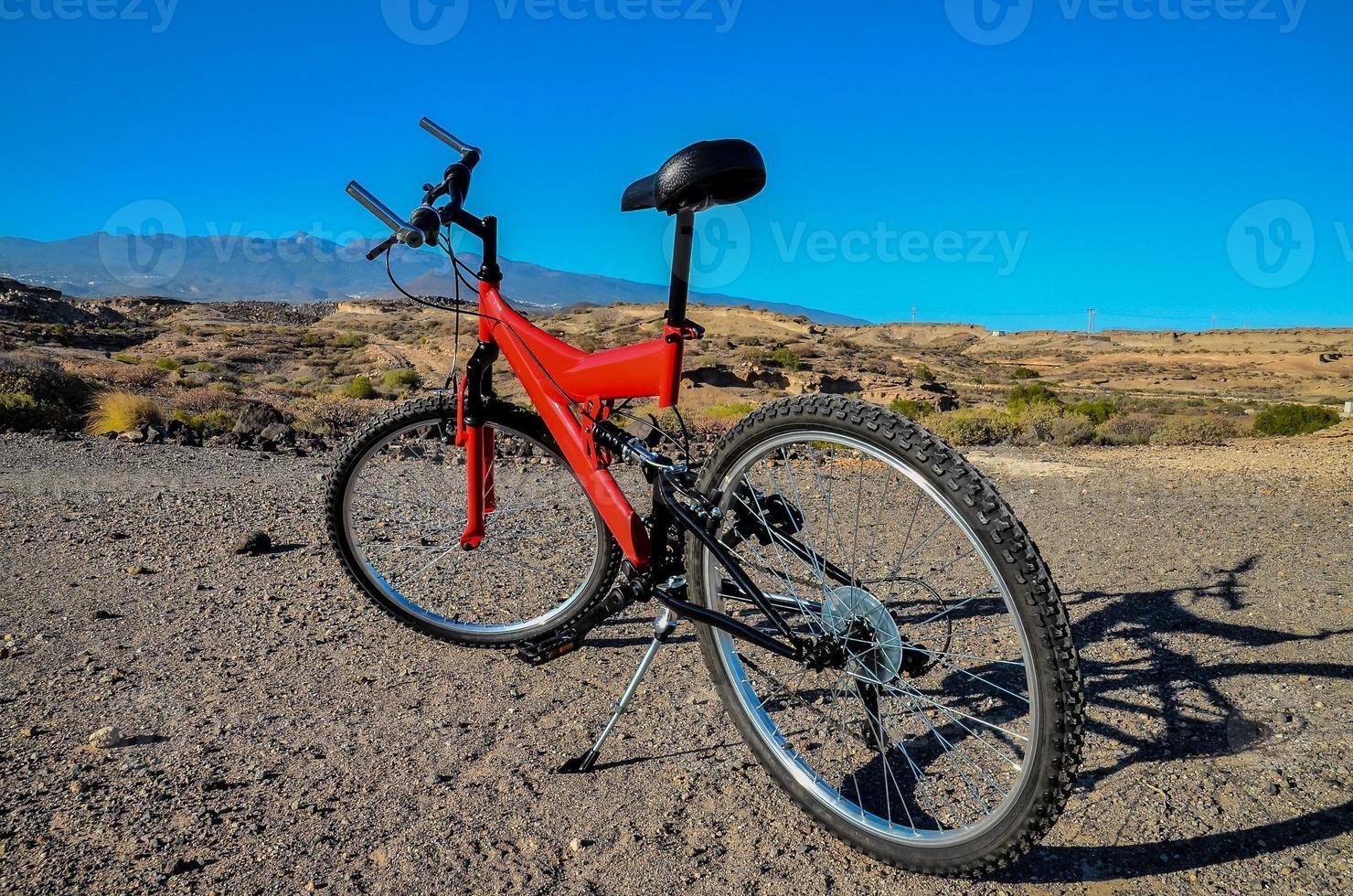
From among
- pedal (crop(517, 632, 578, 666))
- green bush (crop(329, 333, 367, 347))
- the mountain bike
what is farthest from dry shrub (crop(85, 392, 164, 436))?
green bush (crop(329, 333, 367, 347))

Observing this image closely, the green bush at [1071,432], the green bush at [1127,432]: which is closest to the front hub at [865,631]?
the green bush at [1071,432]

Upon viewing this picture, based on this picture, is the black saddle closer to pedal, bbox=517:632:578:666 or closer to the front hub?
the front hub

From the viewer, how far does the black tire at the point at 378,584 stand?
378 centimetres

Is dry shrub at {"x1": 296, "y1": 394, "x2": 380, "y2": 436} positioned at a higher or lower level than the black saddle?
lower

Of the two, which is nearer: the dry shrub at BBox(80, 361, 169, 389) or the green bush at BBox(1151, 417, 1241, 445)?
the green bush at BBox(1151, 417, 1241, 445)

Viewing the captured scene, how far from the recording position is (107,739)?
2764mm

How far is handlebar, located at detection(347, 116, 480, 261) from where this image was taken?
2984 mm

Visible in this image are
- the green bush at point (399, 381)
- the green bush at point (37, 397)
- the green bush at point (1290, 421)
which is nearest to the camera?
the green bush at point (37, 397)

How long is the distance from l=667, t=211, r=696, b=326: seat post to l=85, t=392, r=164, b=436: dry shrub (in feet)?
33.3

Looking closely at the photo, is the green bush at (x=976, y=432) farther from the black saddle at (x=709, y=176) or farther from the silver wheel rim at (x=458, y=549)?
the black saddle at (x=709, y=176)

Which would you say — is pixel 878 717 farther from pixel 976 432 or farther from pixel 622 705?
pixel 976 432

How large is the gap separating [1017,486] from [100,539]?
7346 mm

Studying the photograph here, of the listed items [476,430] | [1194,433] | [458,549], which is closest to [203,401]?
[458,549]

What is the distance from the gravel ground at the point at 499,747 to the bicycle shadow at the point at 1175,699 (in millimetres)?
12
